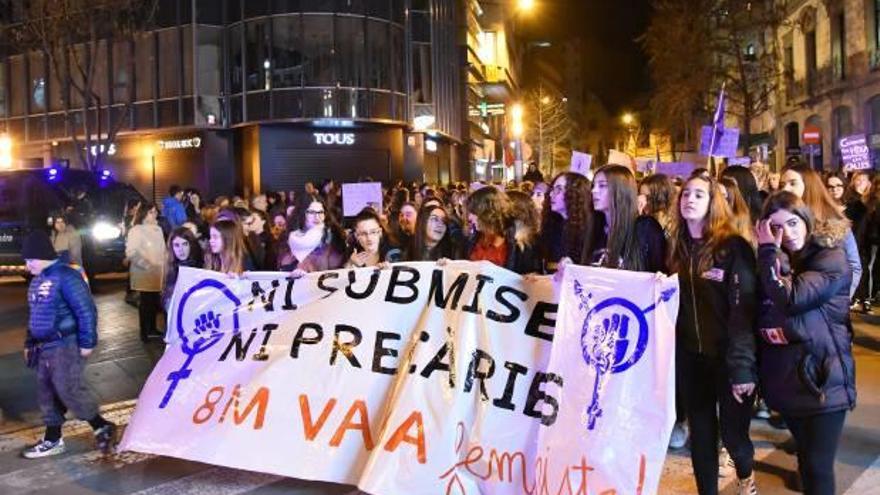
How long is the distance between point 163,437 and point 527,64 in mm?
87301

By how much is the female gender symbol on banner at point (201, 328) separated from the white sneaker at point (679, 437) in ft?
9.90

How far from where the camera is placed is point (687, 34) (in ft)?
125

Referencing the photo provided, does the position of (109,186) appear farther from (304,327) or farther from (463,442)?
(463,442)

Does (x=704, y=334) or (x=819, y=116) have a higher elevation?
(x=819, y=116)

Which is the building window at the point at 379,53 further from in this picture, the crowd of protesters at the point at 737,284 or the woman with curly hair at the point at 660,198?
the woman with curly hair at the point at 660,198

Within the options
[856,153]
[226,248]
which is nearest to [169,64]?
[856,153]

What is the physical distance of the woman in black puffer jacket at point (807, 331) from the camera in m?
4.01

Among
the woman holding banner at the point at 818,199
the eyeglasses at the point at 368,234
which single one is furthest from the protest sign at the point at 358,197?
the woman holding banner at the point at 818,199

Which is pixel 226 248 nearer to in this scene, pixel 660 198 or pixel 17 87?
pixel 660 198

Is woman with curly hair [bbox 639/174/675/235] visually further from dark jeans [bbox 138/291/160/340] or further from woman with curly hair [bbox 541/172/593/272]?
dark jeans [bbox 138/291/160/340]

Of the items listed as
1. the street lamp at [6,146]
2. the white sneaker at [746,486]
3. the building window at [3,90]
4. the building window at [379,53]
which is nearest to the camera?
the white sneaker at [746,486]

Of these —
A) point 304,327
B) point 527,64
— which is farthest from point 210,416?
point 527,64

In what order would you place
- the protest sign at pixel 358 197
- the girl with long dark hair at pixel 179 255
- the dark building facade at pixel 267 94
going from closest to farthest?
1. the girl with long dark hair at pixel 179 255
2. the protest sign at pixel 358 197
3. the dark building facade at pixel 267 94

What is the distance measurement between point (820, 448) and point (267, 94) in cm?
2778
